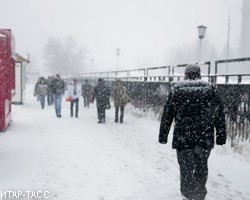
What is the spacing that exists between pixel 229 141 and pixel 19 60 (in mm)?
15648

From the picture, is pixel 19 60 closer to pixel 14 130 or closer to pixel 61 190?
pixel 14 130

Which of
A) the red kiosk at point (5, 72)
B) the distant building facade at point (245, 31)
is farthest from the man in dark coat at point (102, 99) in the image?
the distant building facade at point (245, 31)

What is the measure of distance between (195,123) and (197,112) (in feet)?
0.48

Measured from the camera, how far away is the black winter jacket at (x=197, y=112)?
4449 millimetres

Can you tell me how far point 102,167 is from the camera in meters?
6.76

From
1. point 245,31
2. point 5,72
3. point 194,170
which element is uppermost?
point 245,31

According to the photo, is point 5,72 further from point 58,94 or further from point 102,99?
point 58,94

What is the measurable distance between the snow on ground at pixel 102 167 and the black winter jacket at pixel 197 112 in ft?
3.94

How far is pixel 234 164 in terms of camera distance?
7.40 m

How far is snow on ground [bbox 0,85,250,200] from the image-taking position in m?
5.42

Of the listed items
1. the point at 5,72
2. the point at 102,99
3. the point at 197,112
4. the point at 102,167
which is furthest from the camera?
the point at 102,99

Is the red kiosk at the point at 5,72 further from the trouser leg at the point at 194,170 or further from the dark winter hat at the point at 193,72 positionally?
the trouser leg at the point at 194,170

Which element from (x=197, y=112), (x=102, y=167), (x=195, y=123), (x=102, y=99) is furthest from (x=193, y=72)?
(x=102, y=99)

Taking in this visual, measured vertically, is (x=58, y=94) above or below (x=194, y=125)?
below
